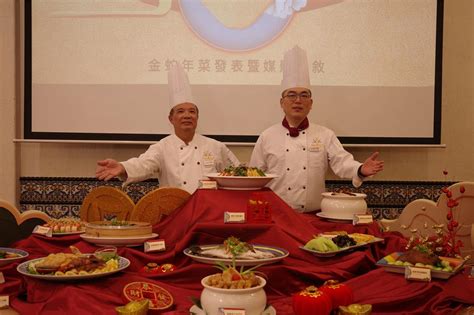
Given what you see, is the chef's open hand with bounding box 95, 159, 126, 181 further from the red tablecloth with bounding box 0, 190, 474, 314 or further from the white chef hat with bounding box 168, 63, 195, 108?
the white chef hat with bounding box 168, 63, 195, 108

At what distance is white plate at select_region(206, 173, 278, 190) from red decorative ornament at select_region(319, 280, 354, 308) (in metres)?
0.76

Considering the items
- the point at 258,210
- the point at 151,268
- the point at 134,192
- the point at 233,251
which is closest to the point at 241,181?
the point at 258,210

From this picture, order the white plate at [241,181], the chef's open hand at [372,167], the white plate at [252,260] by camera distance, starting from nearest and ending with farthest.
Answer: the white plate at [252,260], the white plate at [241,181], the chef's open hand at [372,167]

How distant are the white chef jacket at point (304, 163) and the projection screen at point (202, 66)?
0.56m

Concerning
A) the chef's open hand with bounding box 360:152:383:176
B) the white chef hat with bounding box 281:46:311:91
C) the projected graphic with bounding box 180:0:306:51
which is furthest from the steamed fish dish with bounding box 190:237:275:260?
the projected graphic with bounding box 180:0:306:51

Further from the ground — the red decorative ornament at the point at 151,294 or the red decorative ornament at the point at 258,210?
the red decorative ornament at the point at 258,210

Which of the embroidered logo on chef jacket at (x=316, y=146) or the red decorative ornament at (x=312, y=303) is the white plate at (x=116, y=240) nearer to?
the red decorative ornament at (x=312, y=303)

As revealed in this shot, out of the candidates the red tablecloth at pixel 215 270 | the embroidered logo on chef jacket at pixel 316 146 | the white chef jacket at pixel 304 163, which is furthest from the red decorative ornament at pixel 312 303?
the embroidered logo on chef jacket at pixel 316 146

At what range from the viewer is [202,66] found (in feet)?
14.0

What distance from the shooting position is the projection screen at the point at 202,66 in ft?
13.8

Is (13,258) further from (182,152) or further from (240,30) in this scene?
(240,30)

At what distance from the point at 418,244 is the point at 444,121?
2.50m

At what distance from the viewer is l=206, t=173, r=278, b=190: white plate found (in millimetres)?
2451

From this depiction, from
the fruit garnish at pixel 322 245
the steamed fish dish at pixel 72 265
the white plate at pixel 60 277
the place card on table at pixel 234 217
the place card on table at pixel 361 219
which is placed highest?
the place card on table at pixel 234 217
